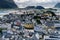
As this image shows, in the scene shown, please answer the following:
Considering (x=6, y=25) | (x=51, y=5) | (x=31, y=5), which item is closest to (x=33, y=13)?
(x=31, y=5)

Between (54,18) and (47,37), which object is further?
(54,18)

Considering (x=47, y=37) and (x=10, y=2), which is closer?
(x=47, y=37)

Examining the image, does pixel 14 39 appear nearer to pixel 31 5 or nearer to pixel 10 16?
pixel 10 16

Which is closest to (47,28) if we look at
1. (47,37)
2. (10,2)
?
(47,37)

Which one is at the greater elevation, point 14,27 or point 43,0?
point 43,0

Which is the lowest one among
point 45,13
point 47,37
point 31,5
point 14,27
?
point 47,37

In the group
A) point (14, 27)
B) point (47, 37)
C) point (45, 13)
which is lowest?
point (47, 37)

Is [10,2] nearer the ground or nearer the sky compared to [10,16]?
nearer the sky

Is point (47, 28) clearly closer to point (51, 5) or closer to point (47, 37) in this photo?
point (47, 37)
